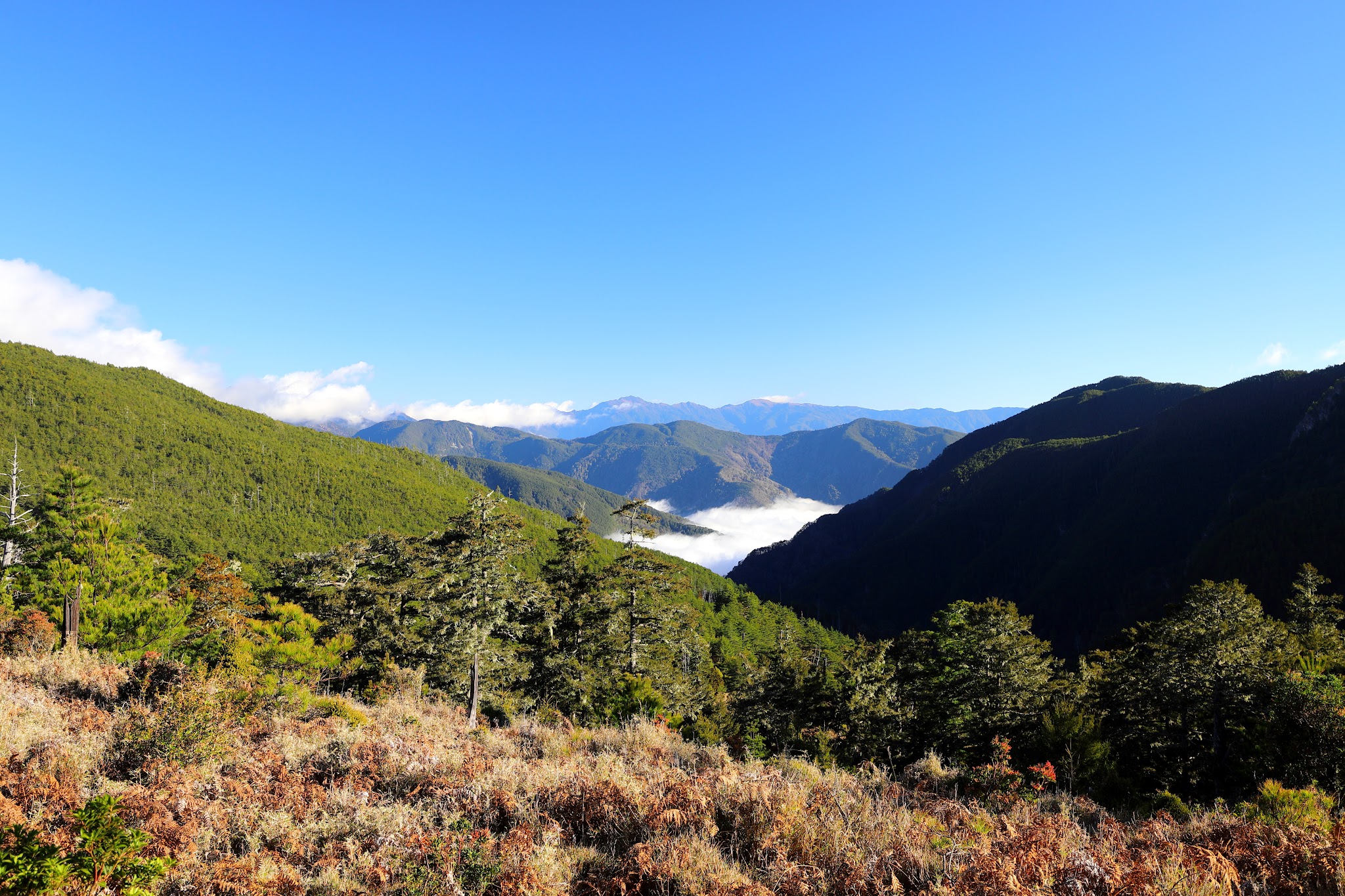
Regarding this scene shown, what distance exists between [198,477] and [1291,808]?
229253 millimetres

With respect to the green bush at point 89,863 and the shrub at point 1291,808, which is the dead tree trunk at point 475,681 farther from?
the shrub at point 1291,808

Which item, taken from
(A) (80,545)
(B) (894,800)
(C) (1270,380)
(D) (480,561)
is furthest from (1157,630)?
(C) (1270,380)

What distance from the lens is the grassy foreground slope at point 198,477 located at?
479 ft

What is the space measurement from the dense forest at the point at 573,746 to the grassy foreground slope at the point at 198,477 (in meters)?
136

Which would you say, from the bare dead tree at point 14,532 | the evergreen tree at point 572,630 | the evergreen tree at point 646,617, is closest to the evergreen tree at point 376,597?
the evergreen tree at point 572,630

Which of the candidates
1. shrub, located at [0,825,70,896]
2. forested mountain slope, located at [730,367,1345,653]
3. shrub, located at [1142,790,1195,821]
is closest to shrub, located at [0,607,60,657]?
shrub, located at [0,825,70,896]

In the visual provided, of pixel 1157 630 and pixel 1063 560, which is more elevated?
pixel 1157 630

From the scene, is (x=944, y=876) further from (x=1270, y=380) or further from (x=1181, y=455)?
(x=1270, y=380)

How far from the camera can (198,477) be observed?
575 feet

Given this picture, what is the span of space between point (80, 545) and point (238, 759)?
24221 mm

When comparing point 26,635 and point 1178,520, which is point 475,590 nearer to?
point 26,635

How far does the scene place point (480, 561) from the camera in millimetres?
23000

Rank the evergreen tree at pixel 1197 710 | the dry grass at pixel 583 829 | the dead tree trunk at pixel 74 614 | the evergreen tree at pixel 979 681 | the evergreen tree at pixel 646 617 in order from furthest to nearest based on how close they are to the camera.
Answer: the evergreen tree at pixel 646 617, the evergreen tree at pixel 979 681, the dead tree trunk at pixel 74 614, the evergreen tree at pixel 1197 710, the dry grass at pixel 583 829

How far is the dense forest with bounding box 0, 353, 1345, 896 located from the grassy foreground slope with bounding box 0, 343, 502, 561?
13580 centimetres
